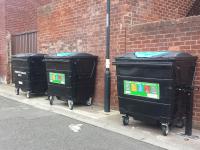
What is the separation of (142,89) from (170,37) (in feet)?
4.71

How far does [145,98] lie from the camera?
20.1ft

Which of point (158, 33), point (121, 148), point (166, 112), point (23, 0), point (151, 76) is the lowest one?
point (121, 148)

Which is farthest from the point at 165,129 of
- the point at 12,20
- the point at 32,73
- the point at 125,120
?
the point at 12,20

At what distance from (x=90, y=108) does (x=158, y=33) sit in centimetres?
257

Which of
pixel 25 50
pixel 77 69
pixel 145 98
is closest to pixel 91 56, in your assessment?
pixel 77 69

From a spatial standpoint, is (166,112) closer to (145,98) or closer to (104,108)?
(145,98)

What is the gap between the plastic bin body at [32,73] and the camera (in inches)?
401

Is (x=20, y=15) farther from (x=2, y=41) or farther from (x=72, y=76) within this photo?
(x=72, y=76)

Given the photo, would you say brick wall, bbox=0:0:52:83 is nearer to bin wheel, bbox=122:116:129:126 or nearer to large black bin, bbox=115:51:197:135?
bin wheel, bbox=122:116:129:126

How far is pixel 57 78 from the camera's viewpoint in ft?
28.5

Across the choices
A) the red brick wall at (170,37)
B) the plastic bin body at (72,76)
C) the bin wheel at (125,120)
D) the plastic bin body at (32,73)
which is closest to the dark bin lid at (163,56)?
the red brick wall at (170,37)

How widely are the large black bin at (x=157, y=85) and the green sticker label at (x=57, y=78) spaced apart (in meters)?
2.32

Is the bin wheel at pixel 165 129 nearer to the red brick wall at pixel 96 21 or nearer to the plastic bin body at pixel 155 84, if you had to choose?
the plastic bin body at pixel 155 84

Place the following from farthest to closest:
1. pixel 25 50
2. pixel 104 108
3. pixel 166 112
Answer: pixel 25 50 → pixel 104 108 → pixel 166 112
